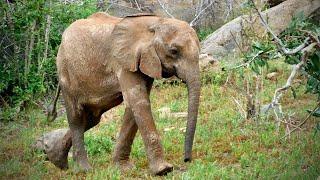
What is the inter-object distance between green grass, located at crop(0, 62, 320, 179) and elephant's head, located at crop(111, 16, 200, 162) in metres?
0.63

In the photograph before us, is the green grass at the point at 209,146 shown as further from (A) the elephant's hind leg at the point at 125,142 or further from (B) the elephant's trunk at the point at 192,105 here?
(B) the elephant's trunk at the point at 192,105

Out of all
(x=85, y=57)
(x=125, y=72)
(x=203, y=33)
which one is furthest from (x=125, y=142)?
(x=203, y=33)

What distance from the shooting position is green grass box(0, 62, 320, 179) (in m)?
6.82

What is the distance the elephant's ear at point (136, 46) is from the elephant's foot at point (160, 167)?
90 centimetres

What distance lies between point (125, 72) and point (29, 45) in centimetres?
607

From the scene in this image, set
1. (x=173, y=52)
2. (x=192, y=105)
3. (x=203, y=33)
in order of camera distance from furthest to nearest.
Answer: (x=203, y=33)
(x=173, y=52)
(x=192, y=105)

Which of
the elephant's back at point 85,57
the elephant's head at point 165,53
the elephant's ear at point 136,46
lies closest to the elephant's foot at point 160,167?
the elephant's head at point 165,53

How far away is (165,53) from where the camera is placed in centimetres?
675

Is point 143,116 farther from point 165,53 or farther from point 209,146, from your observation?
point 209,146

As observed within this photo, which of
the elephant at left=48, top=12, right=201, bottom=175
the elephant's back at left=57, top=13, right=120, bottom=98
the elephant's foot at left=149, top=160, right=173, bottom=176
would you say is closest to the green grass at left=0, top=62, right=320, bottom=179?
the elephant's foot at left=149, top=160, right=173, bottom=176

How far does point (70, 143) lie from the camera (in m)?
7.93

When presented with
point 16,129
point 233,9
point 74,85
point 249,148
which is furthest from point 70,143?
point 233,9

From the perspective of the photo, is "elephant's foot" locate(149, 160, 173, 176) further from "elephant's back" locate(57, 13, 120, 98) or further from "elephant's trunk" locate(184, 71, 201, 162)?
"elephant's back" locate(57, 13, 120, 98)

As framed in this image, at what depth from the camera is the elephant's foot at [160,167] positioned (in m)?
6.80
